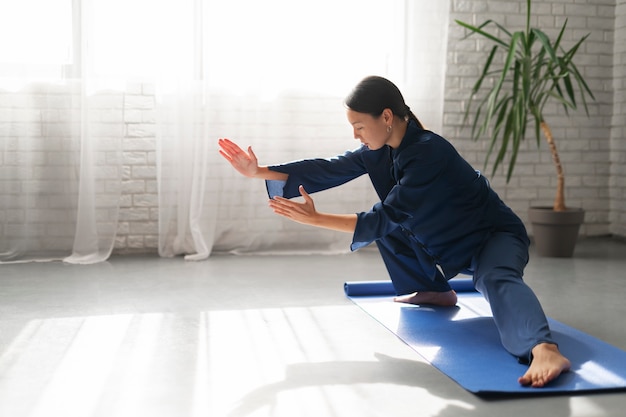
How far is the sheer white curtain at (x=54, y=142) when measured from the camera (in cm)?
421

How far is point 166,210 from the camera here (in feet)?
14.6

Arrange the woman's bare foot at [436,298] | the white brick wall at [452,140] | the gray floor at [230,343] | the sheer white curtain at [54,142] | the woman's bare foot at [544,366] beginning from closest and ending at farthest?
1. the gray floor at [230,343]
2. the woman's bare foot at [544,366]
3. the woman's bare foot at [436,298]
4. the sheer white curtain at [54,142]
5. the white brick wall at [452,140]

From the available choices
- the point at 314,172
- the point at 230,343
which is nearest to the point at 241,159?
the point at 314,172

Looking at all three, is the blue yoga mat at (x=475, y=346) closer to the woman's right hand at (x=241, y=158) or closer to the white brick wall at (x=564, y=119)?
the woman's right hand at (x=241, y=158)

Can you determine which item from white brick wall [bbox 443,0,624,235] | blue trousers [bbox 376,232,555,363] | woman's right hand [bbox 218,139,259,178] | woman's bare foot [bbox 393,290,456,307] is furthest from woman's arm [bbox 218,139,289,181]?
white brick wall [bbox 443,0,624,235]

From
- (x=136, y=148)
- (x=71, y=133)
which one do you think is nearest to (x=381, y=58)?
(x=136, y=148)

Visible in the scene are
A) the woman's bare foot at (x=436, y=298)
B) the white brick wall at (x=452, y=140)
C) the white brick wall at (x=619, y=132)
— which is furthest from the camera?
the white brick wall at (x=619, y=132)

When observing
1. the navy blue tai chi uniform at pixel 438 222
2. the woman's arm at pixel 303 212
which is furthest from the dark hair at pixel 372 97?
the woman's arm at pixel 303 212

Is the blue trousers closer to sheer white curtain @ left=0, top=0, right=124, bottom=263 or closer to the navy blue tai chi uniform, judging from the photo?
the navy blue tai chi uniform

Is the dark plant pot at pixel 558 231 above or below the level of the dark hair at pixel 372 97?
below

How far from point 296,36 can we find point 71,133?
1.38 meters

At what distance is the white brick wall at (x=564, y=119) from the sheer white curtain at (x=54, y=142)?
2118 mm

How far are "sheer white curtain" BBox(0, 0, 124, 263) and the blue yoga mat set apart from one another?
5.66ft

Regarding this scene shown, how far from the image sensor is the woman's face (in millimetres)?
2684
